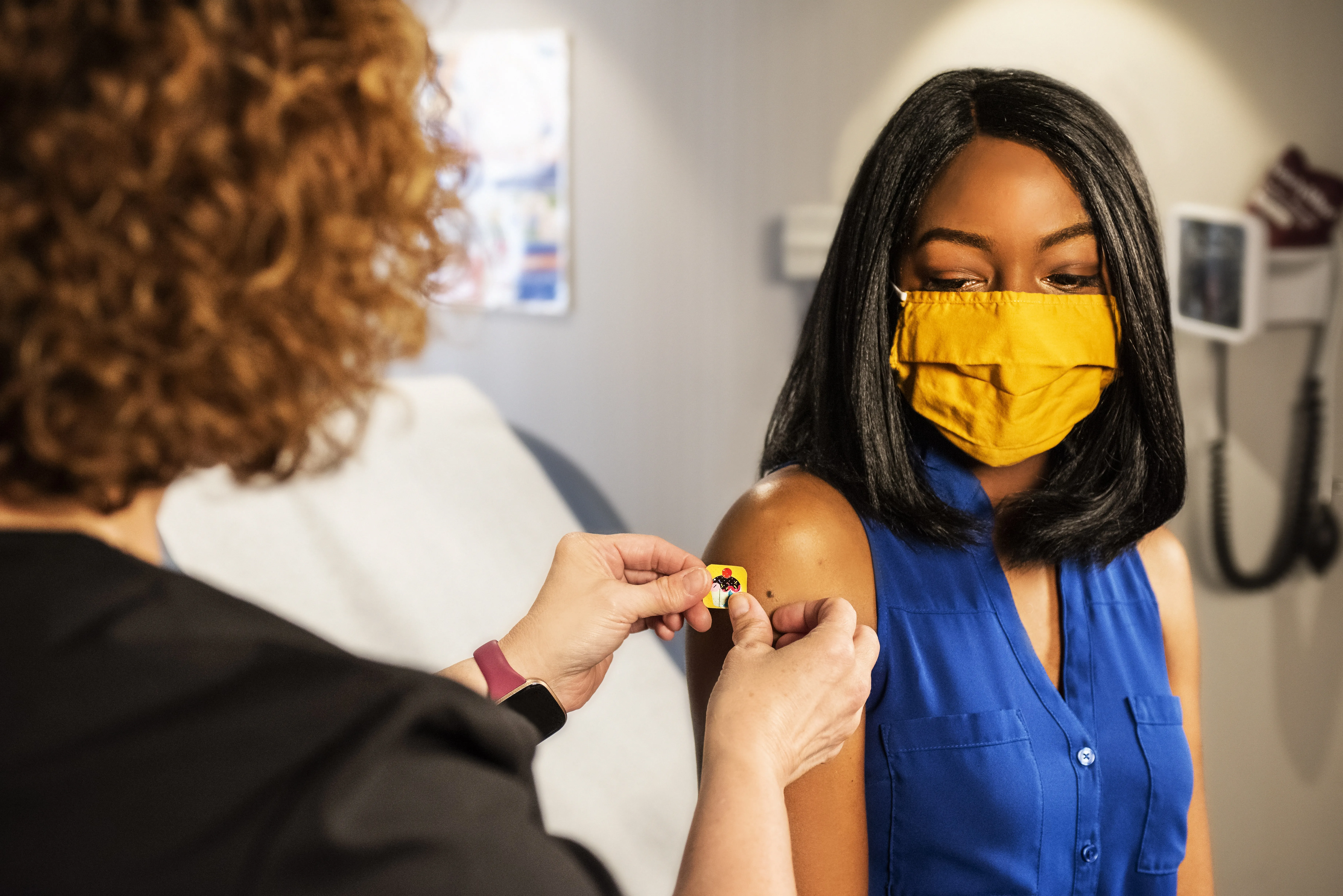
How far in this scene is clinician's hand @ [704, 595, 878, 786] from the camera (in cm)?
84

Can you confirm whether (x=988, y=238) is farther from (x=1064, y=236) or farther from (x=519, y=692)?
(x=519, y=692)

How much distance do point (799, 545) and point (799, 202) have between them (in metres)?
1.86

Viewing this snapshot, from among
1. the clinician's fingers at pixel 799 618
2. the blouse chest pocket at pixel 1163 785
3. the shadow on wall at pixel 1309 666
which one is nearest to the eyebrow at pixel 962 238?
the clinician's fingers at pixel 799 618

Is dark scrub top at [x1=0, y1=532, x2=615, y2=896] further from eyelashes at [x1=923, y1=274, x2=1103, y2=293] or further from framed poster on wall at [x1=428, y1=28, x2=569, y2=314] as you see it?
framed poster on wall at [x1=428, y1=28, x2=569, y2=314]

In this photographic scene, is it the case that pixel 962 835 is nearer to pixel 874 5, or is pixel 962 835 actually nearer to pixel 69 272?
pixel 69 272

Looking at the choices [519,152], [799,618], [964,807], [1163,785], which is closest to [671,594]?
[799,618]

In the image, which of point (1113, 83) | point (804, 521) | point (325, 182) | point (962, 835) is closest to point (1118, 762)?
point (962, 835)

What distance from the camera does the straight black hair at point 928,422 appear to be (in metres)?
1.17

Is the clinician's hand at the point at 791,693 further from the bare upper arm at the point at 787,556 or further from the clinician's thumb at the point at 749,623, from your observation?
the bare upper arm at the point at 787,556

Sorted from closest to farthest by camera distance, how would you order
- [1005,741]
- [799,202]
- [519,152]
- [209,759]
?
[209,759]
[1005,741]
[799,202]
[519,152]

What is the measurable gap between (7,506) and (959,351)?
94 centimetres

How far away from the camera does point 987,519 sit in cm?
127

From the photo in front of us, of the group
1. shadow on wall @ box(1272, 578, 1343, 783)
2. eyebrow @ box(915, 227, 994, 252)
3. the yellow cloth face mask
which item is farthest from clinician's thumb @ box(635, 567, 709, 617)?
shadow on wall @ box(1272, 578, 1343, 783)

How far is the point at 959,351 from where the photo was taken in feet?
3.87
